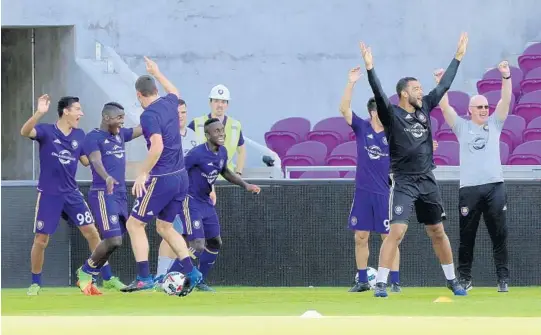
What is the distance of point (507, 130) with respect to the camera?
2066cm

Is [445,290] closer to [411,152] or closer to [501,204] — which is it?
[501,204]

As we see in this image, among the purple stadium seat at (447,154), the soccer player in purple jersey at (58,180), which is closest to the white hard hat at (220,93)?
the soccer player in purple jersey at (58,180)

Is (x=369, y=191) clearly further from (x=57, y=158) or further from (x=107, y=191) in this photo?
(x=57, y=158)

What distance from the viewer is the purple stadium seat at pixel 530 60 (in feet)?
74.7

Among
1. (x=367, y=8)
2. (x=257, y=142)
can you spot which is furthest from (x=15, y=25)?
(x=367, y=8)

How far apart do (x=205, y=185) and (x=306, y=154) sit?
567 cm

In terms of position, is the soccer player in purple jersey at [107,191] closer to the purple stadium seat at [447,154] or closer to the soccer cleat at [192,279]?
the soccer cleat at [192,279]

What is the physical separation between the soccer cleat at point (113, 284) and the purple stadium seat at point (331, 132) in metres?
6.36

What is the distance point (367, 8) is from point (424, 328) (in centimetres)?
1537

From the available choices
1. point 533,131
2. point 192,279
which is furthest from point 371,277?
point 533,131

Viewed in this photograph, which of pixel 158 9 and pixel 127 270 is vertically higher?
pixel 158 9

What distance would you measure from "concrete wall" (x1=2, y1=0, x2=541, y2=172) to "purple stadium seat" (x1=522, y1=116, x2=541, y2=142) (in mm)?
3129

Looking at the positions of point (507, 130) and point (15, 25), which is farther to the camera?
point (15, 25)

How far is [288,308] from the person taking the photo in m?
12.6
